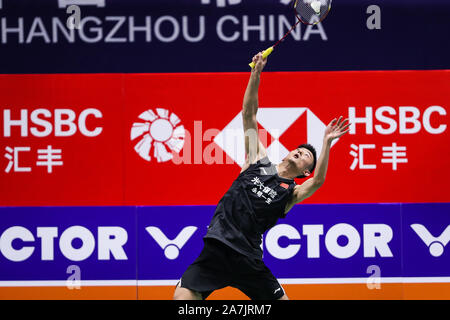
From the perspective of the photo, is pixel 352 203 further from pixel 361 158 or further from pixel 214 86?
pixel 214 86

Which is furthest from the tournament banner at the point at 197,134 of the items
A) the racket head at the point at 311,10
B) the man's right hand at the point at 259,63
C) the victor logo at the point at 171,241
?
the man's right hand at the point at 259,63

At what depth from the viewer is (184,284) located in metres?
3.86

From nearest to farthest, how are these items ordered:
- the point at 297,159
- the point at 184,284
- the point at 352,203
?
the point at 184,284 → the point at 297,159 → the point at 352,203

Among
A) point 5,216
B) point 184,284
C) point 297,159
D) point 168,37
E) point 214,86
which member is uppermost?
point 168,37

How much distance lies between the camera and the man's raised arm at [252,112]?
3908mm

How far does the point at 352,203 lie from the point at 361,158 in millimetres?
388

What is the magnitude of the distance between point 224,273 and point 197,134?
5.27 feet

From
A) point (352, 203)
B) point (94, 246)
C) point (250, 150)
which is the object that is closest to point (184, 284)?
point (250, 150)

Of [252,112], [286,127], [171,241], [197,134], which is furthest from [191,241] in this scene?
[252,112]

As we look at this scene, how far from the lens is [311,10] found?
4.41 m

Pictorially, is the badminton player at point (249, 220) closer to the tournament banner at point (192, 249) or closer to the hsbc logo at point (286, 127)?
the hsbc logo at point (286, 127)

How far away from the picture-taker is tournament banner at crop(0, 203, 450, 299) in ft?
17.0

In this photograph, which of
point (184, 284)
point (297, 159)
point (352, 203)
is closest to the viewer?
point (184, 284)

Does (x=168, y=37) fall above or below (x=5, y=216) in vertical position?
above
